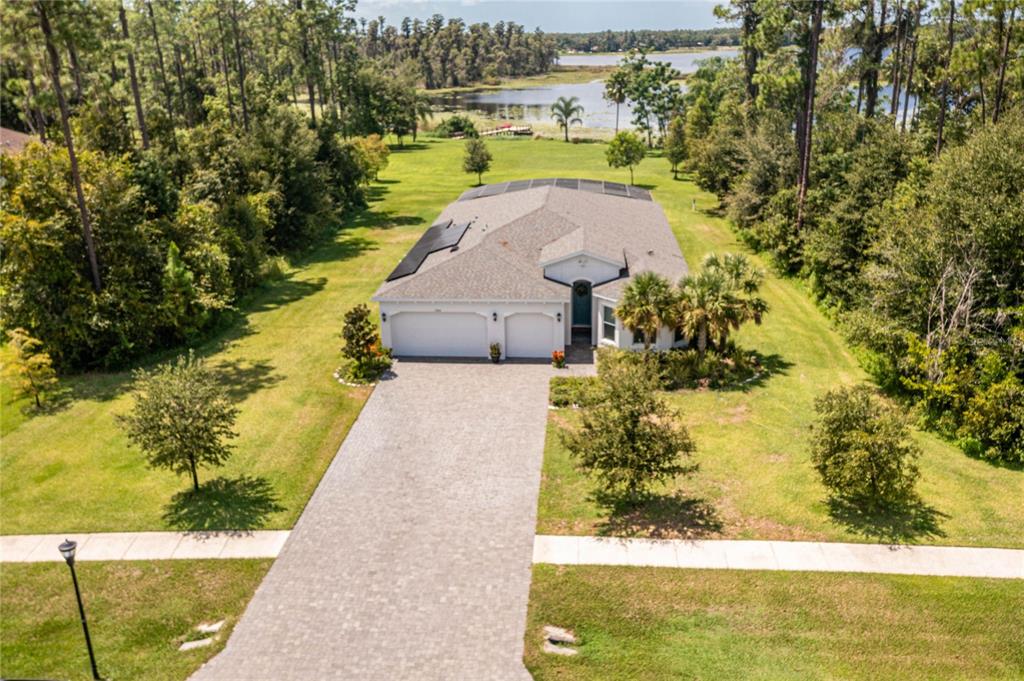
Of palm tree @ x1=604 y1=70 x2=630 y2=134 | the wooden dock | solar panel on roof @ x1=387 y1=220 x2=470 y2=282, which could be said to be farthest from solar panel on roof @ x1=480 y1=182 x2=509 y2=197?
the wooden dock

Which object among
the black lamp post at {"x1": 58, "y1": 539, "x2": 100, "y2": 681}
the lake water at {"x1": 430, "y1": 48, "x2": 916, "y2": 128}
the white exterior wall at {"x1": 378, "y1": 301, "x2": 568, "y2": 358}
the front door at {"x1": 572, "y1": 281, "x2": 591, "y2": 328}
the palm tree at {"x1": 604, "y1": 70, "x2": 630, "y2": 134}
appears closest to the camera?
the black lamp post at {"x1": 58, "y1": 539, "x2": 100, "y2": 681}

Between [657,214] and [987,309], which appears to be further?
[657,214]

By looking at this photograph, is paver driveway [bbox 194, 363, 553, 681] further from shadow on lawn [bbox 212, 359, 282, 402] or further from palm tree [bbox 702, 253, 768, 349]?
palm tree [bbox 702, 253, 768, 349]

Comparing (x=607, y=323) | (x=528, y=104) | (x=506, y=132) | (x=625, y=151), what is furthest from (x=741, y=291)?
(x=528, y=104)

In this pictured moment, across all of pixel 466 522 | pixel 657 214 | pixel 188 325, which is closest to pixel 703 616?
pixel 466 522

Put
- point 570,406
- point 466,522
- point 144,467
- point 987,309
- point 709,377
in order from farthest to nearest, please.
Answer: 1. point 709,377
2. point 570,406
3. point 987,309
4. point 144,467
5. point 466,522

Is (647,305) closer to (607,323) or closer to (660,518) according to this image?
(607,323)

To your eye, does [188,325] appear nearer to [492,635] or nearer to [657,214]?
[492,635]
